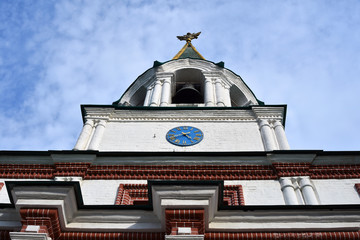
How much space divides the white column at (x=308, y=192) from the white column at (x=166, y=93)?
315 inches

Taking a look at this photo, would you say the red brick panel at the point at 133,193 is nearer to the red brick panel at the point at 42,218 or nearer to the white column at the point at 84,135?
the white column at the point at 84,135

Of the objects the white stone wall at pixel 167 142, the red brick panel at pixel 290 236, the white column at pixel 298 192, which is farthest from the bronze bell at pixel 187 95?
the red brick panel at pixel 290 236

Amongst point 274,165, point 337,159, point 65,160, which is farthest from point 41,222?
point 337,159

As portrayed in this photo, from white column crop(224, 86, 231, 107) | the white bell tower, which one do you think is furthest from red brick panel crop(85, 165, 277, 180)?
white column crop(224, 86, 231, 107)

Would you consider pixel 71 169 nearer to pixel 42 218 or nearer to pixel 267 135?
pixel 42 218

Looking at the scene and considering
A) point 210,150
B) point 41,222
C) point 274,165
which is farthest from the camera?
point 210,150

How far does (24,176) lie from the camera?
1192cm

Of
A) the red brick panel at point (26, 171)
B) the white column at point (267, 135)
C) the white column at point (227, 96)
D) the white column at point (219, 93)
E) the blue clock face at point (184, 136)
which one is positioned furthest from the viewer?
the white column at point (227, 96)

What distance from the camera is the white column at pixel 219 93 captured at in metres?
17.8

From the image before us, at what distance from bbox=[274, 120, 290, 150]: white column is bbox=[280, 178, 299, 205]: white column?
Answer: 2.08 m

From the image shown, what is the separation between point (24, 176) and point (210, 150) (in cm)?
517

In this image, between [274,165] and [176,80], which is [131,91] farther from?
[274,165]

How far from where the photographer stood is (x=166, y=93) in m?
18.9

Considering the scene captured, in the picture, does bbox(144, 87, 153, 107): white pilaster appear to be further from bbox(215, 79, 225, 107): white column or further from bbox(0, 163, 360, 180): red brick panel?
bbox(0, 163, 360, 180): red brick panel
